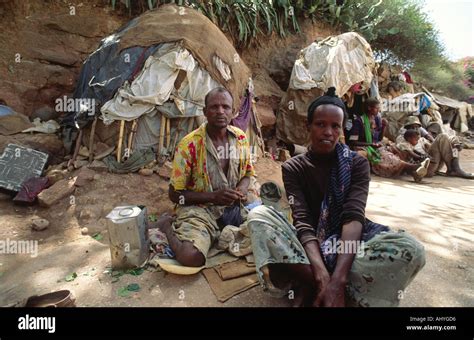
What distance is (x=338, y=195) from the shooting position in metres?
1.85

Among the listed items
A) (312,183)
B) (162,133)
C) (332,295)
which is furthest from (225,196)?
(162,133)

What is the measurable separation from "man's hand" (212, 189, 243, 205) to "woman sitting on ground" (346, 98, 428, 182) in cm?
407

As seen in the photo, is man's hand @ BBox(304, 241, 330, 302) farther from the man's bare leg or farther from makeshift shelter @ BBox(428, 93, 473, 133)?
makeshift shelter @ BBox(428, 93, 473, 133)

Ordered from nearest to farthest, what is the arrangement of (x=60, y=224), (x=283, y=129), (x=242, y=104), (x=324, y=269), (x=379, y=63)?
1. (x=324, y=269)
2. (x=60, y=224)
3. (x=242, y=104)
4. (x=283, y=129)
5. (x=379, y=63)

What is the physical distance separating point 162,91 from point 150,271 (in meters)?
2.75

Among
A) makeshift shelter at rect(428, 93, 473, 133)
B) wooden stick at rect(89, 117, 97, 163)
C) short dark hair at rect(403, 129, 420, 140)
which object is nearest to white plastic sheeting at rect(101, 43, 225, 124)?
wooden stick at rect(89, 117, 97, 163)

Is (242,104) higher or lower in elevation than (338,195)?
higher

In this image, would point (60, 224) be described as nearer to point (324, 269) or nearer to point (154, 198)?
point (154, 198)

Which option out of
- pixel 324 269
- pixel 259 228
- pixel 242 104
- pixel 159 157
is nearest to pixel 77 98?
pixel 159 157

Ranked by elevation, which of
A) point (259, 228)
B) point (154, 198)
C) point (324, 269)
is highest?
point (259, 228)

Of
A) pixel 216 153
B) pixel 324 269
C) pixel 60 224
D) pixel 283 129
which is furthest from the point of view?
pixel 283 129

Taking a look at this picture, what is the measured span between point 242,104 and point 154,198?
7.78ft

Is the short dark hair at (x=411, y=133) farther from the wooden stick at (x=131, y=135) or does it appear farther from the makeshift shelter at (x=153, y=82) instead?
the wooden stick at (x=131, y=135)

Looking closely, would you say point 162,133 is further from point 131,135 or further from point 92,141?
point 92,141
